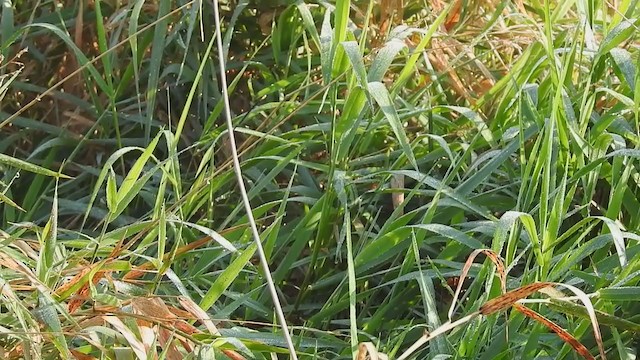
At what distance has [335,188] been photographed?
1.44 meters

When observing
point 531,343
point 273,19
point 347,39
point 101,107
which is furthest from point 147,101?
point 531,343

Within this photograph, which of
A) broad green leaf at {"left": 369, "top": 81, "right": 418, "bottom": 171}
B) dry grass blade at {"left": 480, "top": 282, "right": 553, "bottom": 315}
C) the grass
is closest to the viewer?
dry grass blade at {"left": 480, "top": 282, "right": 553, "bottom": 315}

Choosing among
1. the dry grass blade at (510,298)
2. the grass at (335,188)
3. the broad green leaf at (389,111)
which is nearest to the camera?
the dry grass blade at (510,298)

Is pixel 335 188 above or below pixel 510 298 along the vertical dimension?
below

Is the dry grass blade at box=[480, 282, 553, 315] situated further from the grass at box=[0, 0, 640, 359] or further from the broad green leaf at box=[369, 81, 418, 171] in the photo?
the broad green leaf at box=[369, 81, 418, 171]

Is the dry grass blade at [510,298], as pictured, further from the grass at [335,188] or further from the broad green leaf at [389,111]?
the broad green leaf at [389,111]

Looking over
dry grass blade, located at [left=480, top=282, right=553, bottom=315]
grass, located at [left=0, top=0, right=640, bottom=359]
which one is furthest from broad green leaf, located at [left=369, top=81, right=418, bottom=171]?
dry grass blade, located at [left=480, top=282, right=553, bottom=315]

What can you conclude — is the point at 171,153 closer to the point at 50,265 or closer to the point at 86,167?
the point at 50,265

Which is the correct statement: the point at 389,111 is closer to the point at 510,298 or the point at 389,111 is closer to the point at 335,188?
the point at 335,188

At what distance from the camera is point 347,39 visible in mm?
1508

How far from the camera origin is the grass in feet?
3.86

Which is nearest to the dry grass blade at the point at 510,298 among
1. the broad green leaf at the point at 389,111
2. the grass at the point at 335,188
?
the grass at the point at 335,188

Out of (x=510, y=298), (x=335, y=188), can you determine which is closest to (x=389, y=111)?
(x=335, y=188)

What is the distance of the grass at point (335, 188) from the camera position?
1178 millimetres
